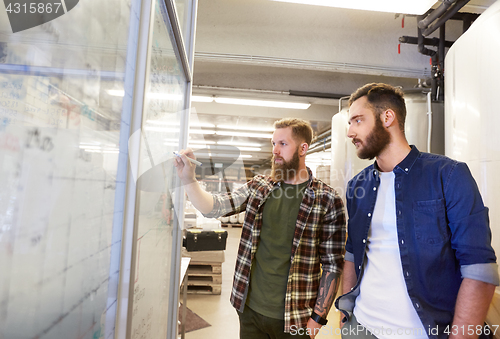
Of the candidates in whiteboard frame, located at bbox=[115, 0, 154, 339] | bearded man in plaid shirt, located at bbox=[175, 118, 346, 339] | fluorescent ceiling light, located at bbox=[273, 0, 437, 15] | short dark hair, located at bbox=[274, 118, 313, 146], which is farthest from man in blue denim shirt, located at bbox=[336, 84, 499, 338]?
fluorescent ceiling light, located at bbox=[273, 0, 437, 15]

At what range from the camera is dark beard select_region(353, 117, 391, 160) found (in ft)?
4.29

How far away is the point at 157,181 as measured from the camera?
1.02 metres

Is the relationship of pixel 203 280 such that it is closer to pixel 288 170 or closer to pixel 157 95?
pixel 288 170

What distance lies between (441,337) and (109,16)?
1516mm

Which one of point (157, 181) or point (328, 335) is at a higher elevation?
point (157, 181)

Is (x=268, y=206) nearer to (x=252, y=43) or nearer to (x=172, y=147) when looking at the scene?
(x=172, y=147)

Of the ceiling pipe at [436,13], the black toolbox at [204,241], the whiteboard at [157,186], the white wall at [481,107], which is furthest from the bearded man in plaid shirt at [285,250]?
the black toolbox at [204,241]

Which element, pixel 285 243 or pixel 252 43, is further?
pixel 252 43

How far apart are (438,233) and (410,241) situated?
106 millimetres

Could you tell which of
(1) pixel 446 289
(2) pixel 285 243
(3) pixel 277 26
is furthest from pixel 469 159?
(3) pixel 277 26

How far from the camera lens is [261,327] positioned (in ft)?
5.00

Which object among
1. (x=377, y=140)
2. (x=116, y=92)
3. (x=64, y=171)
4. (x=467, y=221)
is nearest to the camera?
(x=64, y=171)

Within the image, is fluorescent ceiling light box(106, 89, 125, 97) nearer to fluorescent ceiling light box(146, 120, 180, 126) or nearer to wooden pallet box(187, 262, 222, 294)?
fluorescent ceiling light box(146, 120, 180, 126)

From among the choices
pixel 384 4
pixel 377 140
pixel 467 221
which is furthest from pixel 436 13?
pixel 467 221
